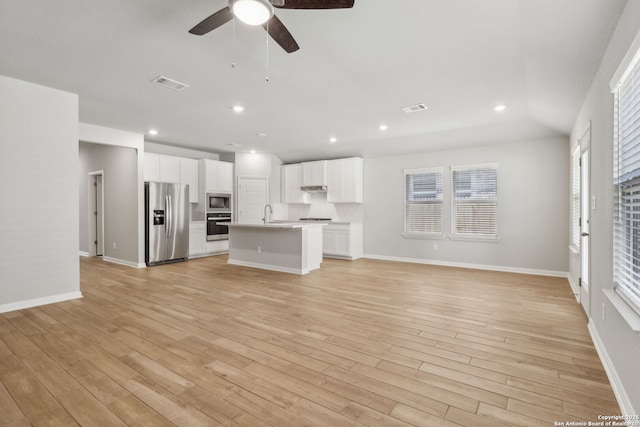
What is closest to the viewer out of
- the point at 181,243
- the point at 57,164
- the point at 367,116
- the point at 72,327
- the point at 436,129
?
the point at 72,327

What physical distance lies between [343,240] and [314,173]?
1939 mm

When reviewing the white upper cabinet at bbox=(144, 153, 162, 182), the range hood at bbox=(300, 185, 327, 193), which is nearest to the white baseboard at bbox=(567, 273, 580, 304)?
the range hood at bbox=(300, 185, 327, 193)

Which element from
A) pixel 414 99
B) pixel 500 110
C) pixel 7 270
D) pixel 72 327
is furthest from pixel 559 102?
pixel 7 270

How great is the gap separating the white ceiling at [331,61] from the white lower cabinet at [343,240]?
9.41ft

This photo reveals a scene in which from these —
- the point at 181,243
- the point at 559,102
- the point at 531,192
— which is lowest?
the point at 181,243

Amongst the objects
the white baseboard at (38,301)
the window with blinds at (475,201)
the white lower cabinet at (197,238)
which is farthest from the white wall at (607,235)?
the white lower cabinet at (197,238)

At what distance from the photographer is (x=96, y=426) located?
173 centimetres

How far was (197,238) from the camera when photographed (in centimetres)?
775

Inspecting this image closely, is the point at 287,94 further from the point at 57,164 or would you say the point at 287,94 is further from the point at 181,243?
the point at 181,243

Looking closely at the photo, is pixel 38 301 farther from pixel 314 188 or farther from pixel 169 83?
pixel 314 188

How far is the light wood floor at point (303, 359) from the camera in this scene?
187 centimetres

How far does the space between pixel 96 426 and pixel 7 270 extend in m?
3.17

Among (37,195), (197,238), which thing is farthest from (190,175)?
(37,195)

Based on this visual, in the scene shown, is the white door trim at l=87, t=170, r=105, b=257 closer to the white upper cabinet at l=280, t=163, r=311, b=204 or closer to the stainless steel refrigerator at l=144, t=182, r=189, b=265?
the stainless steel refrigerator at l=144, t=182, r=189, b=265
